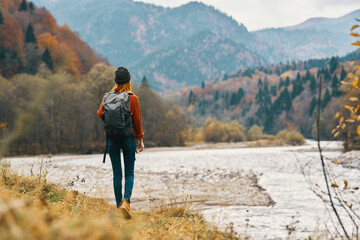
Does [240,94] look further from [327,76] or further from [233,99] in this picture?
[327,76]

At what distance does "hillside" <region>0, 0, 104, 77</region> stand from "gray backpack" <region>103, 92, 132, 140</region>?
180ft

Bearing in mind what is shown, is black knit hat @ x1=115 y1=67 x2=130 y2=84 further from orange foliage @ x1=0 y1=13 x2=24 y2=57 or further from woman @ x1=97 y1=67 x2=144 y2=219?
orange foliage @ x1=0 y1=13 x2=24 y2=57

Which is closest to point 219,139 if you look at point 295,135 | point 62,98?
point 295,135

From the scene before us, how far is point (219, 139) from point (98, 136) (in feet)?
110

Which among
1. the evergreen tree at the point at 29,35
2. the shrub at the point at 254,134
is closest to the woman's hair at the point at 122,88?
the evergreen tree at the point at 29,35

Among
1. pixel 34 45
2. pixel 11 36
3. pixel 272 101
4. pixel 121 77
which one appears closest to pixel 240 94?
pixel 272 101

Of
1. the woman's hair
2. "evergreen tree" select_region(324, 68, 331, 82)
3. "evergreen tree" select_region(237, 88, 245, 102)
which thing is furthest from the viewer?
"evergreen tree" select_region(237, 88, 245, 102)

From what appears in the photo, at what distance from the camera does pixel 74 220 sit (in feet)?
5.76

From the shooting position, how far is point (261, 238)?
6.12 metres

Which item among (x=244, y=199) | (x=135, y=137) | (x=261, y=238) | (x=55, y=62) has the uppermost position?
(x=55, y=62)

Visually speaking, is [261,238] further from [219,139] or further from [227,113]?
[227,113]

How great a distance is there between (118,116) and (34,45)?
62.6 meters

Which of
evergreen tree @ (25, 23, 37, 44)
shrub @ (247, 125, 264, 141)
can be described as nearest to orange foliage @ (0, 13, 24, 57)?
evergreen tree @ (25, 23, 37, 44)

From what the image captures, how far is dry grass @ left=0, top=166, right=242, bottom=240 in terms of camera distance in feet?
4.86
